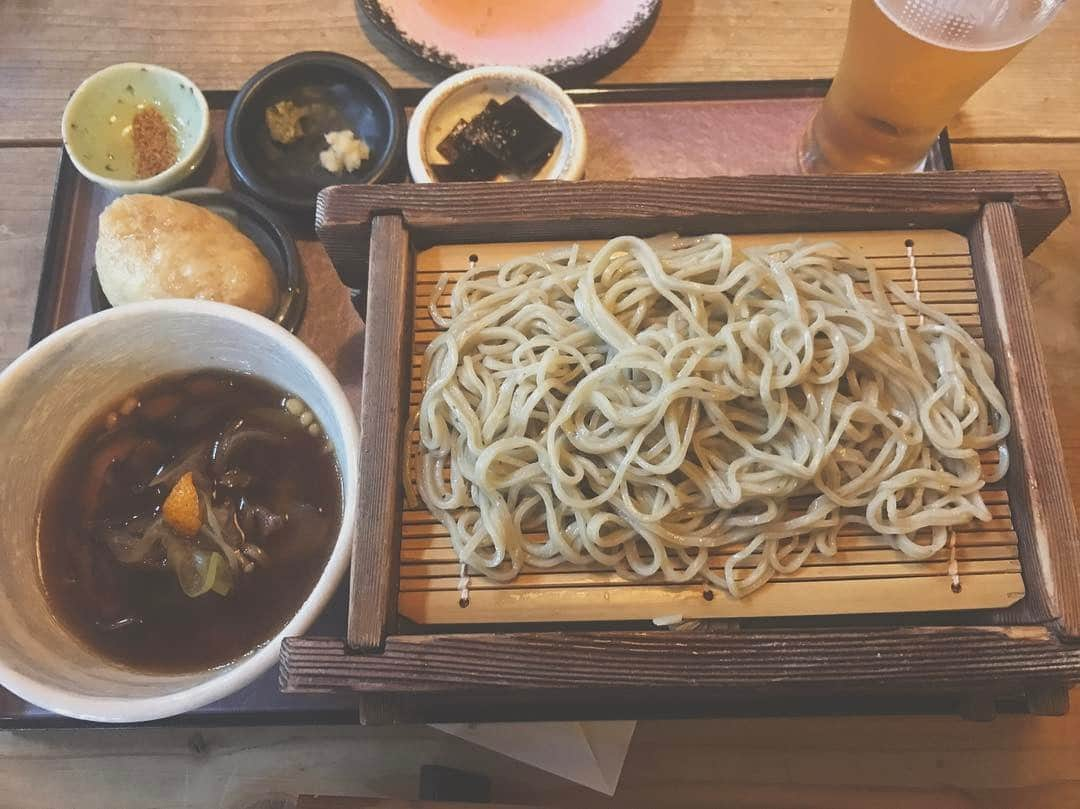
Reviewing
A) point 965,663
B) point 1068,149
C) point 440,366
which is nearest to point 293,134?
point 440,366

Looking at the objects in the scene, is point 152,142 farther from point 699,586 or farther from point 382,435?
point 699,586

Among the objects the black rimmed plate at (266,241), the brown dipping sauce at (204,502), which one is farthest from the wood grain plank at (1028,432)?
the black rimmed plate at (266,241)

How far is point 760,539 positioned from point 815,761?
0.61 metres

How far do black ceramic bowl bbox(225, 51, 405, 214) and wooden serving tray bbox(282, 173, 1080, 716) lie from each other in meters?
0.50

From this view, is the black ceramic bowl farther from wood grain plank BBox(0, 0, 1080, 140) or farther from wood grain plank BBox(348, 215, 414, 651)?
wood grain plank BBox(348, 215, 414, 651)

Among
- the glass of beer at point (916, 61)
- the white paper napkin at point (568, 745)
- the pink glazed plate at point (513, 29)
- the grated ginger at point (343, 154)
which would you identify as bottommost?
the white paper napkin at point (568, 745)

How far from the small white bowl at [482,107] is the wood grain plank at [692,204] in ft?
1.40

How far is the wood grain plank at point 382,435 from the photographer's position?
1.22m

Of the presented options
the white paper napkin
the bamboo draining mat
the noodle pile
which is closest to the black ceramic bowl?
the noodle pile

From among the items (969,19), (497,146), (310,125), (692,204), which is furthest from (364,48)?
(969,19)

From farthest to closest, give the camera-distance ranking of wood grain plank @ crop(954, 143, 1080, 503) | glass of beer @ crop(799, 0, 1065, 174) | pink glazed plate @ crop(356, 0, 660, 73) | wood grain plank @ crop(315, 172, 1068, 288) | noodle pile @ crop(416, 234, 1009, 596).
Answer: pink glazed plate @ crop(356, 0, 660, 73)
wood grain plank @ crop(954, 143, 1080, 503)
glass of beer @ crop(799, 0, 1065, 174)
wood grain plank @ crop(315, 172, 1068, 288)
noodle pile @ crop(416, 234, 1009, 596)

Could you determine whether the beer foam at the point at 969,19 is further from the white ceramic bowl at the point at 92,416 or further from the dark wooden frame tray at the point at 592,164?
the white ceramic bowl at the point at 92,416

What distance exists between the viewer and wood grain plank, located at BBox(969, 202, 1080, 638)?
47.7 inches

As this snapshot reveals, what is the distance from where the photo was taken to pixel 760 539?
4.25ft
